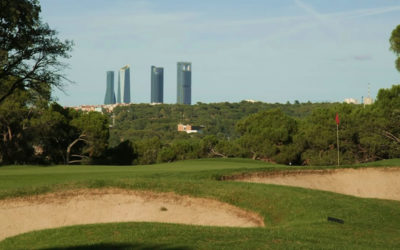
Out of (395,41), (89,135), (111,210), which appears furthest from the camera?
(89,135)

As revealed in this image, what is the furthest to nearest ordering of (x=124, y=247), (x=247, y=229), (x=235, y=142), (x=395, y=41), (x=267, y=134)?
(x=235, y=142) < (x=267, y=134) < (x=395, y=41) < (x=247, y=229) < (x=124, y=247)

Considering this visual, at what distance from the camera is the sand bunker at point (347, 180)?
2467cm

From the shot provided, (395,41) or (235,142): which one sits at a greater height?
(395,41)

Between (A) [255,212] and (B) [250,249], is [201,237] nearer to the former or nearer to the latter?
(B) [250,249]

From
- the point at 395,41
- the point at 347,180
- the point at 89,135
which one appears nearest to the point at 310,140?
the point at 395,41

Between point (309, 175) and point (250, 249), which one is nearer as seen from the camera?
point (250, 249)

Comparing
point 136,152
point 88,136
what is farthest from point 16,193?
point 136,152

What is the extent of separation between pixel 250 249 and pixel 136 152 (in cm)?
5809

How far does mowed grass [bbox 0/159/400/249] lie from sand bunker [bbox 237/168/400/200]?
522 cm

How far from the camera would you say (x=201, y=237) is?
1096 cm

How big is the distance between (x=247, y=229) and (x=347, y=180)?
14704 mm

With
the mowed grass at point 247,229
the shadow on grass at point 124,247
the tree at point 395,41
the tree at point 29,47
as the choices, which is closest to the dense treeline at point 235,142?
the tree at point 395,41

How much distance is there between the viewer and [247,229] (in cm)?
1245

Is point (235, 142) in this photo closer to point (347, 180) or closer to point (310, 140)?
point (310, 140)
